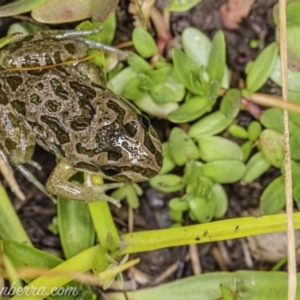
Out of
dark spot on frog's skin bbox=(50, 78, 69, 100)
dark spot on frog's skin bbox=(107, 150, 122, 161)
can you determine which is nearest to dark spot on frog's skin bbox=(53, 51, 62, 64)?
dark spot on frog's skin bbox=(50, 78, 69, 100)

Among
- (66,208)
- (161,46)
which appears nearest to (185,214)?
(66,208)

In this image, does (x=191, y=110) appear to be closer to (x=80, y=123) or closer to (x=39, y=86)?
(x=80, y=123)

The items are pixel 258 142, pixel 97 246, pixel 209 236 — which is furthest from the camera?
pixel 258 142

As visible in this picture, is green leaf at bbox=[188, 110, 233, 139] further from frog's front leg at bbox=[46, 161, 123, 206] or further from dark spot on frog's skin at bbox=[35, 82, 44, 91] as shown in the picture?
dark spot on frog's skin at bbox=[35, 82, 44, 91]

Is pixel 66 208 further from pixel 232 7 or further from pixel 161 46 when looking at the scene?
pixel 232 7

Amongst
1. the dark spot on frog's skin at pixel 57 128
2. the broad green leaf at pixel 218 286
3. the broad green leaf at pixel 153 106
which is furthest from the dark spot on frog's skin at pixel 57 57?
the broad green leaf at pixel 218 286

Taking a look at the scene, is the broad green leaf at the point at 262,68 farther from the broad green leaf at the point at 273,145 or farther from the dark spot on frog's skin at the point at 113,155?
the dark spot on frog's skin at the point at 113,155
